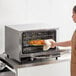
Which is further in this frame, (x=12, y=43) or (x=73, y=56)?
(x=12, y=43)

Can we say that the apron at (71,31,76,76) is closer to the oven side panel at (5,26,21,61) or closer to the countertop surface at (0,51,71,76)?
the countertop surface at (0,51,71,76)

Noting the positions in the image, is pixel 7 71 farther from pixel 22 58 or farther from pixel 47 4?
pixel 47 4

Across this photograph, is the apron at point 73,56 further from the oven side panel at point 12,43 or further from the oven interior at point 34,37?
the oven side panel at point 12,43

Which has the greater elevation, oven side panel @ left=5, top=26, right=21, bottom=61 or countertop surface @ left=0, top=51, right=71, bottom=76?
oven side panel @ left=5, top=26, right=21, bottom=61

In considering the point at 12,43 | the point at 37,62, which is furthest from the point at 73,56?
the point at 12,43

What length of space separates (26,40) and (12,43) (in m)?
0.15

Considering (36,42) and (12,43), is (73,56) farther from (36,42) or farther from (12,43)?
(12,43)

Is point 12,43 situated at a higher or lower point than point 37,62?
higher

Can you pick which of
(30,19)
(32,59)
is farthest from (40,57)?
(30,19)

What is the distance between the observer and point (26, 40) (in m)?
2.21

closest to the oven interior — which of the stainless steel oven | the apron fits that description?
the stainless steel oven

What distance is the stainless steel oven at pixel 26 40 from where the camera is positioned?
2166 mm

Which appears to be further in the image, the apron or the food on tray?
the food on tray

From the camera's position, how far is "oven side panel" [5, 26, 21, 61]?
2.18m
